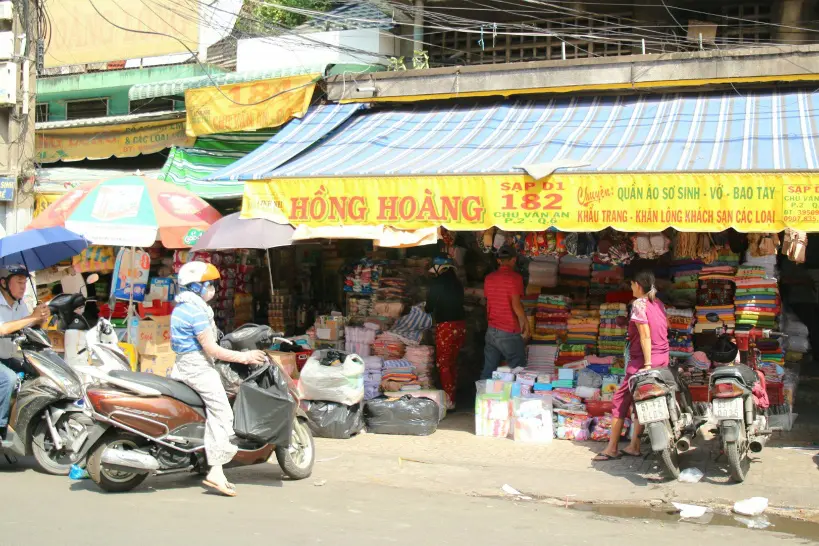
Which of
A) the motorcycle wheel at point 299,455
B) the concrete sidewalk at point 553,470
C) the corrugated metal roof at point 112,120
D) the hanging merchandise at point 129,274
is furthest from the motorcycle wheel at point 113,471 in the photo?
the corrugated metal roof at point 112,120

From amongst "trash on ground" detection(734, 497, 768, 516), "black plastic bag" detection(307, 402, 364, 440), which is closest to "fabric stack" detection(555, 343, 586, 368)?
"black plastic bag" detection(307, 402, 364, 440)

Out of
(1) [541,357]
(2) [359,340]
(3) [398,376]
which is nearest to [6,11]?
(2) [359,340]

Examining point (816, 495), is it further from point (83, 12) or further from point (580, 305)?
point (83, 12)

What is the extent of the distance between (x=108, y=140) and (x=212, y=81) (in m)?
2.80

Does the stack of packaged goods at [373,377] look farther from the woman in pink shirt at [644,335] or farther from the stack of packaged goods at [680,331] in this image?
the stack of packaged goods at [680,331]

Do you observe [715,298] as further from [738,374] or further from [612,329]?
[738,374]

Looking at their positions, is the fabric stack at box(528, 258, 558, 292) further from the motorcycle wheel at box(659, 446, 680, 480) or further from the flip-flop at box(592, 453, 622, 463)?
the motorcycle wheel at box(659, 446, 680, 480)

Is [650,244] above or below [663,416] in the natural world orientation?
above

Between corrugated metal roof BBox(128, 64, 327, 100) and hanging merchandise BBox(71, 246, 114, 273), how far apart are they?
2.54m

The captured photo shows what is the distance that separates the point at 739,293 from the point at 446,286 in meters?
3.27

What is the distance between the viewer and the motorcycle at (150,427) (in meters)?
6.07

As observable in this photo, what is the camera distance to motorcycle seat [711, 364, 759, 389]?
22.6 feet

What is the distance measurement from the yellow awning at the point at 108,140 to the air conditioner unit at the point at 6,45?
1648mm

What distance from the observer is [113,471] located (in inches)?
245
